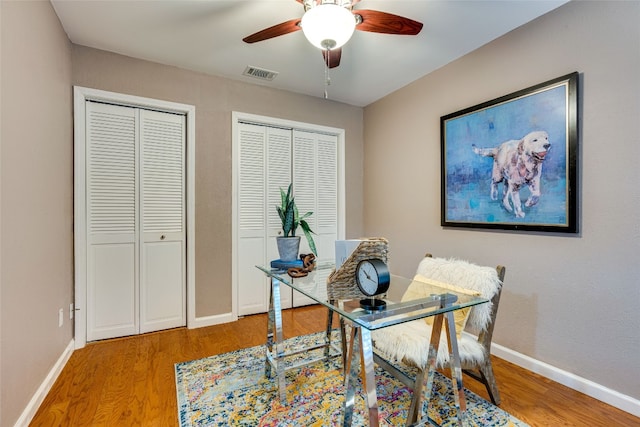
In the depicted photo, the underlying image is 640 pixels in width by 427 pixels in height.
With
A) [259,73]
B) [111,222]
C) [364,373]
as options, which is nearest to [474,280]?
[364,373]

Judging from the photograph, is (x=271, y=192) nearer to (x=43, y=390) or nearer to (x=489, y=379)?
(x=43, y=390)

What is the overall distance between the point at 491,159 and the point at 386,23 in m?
1.37

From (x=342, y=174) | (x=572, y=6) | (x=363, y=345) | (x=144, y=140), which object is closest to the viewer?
(x=363, y=345)

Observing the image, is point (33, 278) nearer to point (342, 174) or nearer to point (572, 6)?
point (342, 174)

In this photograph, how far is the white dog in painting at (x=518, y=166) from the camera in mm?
2098

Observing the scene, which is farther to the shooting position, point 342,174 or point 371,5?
point 342,174

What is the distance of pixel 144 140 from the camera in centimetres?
279

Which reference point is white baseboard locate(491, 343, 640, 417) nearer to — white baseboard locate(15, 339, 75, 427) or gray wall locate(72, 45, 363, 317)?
gray wall locate(72, 45, 363, 317)

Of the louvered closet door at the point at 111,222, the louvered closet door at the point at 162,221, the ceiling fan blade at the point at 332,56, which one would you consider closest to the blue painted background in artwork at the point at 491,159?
the ceiling fan blade at the point at 332,56

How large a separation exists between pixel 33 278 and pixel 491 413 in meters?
2.66

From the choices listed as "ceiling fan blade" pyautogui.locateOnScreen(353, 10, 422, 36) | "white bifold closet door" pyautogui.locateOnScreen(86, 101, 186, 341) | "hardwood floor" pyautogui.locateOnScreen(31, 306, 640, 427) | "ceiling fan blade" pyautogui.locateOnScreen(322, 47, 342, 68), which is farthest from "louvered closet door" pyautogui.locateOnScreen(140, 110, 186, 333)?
"ceiling fan blade" pyautogui.locateOnScreen(353, 10, 422, 36)

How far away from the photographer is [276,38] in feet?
7.95

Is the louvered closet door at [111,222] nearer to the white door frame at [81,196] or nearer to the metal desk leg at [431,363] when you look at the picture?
the white door frame at [81,196]

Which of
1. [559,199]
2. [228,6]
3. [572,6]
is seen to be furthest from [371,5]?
[559,199]
